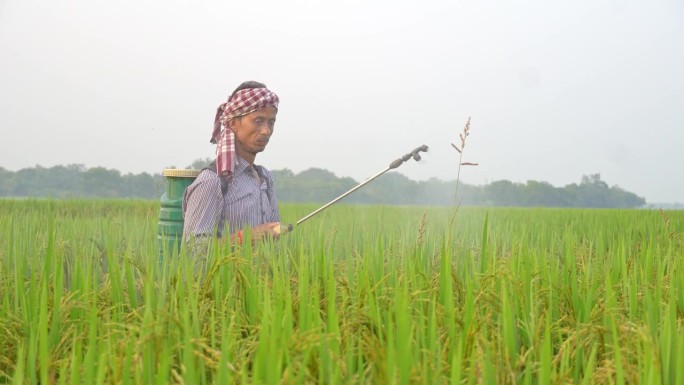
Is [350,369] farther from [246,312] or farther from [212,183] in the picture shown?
[212,183]

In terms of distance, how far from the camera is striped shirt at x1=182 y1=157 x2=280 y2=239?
3248 mm

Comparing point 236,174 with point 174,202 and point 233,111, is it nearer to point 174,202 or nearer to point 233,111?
point 233,111

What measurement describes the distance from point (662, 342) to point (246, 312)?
41.3 inches

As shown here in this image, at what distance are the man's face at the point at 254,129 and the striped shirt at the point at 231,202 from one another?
114mm

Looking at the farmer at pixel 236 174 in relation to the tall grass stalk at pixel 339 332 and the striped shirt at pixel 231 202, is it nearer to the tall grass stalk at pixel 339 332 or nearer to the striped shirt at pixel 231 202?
the striped shirt at pixel 231 202

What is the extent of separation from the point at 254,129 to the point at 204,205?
0.46m

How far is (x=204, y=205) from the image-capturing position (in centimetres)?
325

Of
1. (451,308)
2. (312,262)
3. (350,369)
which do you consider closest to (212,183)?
(312,262)

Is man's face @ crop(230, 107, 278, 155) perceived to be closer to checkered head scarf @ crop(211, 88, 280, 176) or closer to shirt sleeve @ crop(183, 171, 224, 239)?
checkered head scarf @ crop(211, 88, 280, 176)

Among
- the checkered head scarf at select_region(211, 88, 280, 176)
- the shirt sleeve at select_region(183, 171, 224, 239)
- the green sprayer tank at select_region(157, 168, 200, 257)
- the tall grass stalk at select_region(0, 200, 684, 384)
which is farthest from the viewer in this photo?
the green sprayer tank at select_region(157, 168, 200, 257)

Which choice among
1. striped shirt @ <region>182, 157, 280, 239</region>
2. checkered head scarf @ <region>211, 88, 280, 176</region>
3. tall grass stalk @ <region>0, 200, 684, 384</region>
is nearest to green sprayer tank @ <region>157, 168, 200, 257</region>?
striped shirt @ <region>182, 157, 280, 239</region>

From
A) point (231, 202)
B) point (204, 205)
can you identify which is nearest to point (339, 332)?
point (204, 205)

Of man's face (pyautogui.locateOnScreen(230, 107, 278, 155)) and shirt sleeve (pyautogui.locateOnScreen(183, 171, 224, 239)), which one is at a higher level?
man's face (pyautogui.locateOnScreen(230, 107, 278, 155))

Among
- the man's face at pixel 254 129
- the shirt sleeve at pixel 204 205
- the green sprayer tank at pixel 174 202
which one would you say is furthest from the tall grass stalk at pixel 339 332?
the green sprayer tank at pixel 174 202
